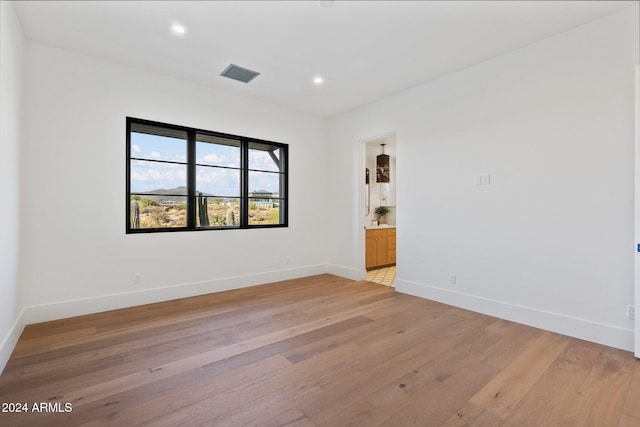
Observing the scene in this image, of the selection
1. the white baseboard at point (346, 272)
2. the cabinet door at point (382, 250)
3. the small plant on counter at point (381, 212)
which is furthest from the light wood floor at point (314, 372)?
the small plant on counter at point (381, 212)

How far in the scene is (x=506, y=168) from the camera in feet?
10.9

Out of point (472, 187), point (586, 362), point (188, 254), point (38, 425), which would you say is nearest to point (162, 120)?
point (188, 254)

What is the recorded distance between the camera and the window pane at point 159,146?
387 centimetres

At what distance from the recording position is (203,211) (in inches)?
173

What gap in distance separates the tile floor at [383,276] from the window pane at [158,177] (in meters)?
3.36

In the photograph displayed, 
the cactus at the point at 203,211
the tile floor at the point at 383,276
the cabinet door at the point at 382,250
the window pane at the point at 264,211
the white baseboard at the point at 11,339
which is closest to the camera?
the white baseboard at the point at 11,339

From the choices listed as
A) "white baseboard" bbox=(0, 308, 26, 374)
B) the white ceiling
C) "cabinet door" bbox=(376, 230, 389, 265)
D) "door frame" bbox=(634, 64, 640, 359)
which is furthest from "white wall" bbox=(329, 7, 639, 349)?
"white baseboard" bbox=(0, 308, 26, 374)

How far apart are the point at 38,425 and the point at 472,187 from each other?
4.22 metres

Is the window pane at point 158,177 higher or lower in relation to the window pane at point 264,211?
higher

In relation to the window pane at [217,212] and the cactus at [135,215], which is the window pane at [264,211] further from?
the cactus at [135,215]

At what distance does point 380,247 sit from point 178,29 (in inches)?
186

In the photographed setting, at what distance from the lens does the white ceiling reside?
8.55ft

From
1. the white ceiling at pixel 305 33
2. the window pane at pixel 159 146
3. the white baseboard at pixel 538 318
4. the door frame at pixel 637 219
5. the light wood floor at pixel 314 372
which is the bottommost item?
the light wood floor at pixel 314 372

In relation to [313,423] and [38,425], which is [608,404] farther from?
[38,425]
